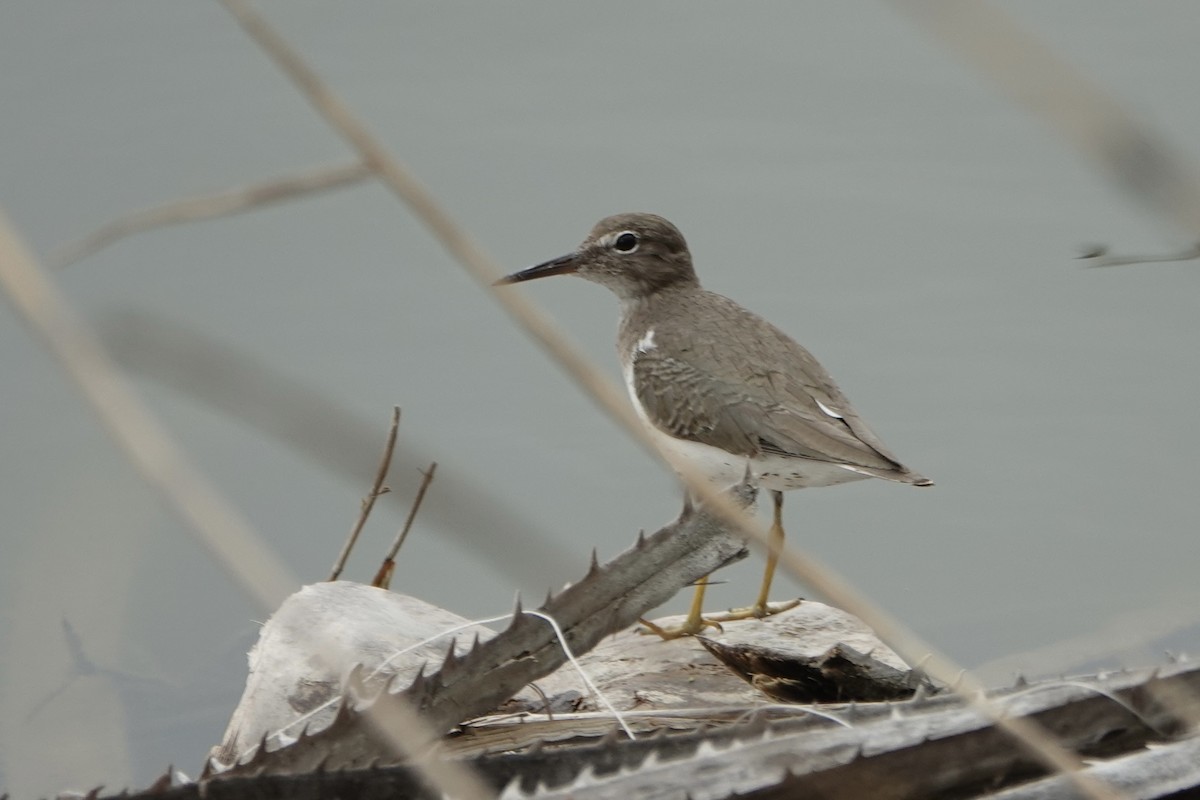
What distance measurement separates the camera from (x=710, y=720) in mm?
2230

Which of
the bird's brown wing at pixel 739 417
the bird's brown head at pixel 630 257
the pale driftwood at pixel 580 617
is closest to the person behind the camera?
the pale driftwood at pixel 580 617

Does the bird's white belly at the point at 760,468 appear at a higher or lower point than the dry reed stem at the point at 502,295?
higher

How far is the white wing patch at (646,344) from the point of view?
13.8 feet

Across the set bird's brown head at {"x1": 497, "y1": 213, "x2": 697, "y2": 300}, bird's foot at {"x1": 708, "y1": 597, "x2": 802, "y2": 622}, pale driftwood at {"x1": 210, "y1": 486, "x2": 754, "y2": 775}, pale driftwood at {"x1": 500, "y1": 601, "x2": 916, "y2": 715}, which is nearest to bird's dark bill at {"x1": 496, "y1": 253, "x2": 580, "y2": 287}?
bird's brown head at {"x1": 497, "y1": 213, "x2": 697, "y2": 300}

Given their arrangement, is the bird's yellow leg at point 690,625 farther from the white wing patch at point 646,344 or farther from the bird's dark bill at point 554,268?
the bird's dark bill at point 554,268

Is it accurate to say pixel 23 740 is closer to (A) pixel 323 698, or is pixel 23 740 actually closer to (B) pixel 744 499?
(A) pixel 323 698

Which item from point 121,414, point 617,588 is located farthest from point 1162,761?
point 121,414

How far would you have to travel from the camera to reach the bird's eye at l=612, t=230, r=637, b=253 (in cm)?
439

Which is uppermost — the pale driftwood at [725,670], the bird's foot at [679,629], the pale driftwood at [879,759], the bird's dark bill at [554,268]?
the bird's dark bill at [554,268]

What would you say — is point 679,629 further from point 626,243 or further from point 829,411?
point 626,243

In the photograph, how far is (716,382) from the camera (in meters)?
3.94

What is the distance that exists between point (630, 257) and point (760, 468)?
92 centimetres

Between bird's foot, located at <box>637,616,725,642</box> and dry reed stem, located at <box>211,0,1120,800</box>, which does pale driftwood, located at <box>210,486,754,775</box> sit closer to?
bird's foot, located at <box>637,616,725,642</box>

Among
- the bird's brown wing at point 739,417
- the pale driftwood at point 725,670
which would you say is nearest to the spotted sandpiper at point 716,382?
the bird's brown wing at point 739,417
